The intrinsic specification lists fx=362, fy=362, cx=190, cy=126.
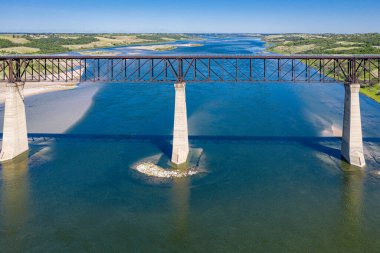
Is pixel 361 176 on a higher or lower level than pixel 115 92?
lower

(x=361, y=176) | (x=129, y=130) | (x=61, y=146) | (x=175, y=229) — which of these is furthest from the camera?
(x=129, y=130)

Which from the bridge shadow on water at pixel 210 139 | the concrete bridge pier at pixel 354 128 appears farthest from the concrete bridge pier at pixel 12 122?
the concrete bridge pier at pixel 354 128

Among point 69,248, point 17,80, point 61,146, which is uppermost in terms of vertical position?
point 17,80

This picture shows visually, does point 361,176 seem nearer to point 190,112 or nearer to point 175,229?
point 175,229

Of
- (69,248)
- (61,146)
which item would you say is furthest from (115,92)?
(69,248)

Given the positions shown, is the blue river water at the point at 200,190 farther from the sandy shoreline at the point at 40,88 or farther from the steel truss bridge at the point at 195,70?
the sandy shoreline at the point at 40,88

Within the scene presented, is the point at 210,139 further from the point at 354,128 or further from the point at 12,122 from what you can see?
the point at 12,122
